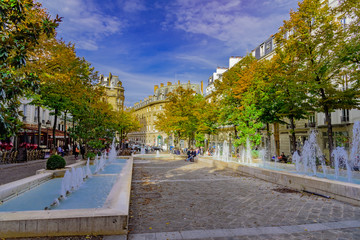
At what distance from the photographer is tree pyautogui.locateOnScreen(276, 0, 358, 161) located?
16.2m

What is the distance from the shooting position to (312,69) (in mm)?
16500

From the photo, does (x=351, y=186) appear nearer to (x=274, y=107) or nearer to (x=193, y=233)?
(x=193, y=233)

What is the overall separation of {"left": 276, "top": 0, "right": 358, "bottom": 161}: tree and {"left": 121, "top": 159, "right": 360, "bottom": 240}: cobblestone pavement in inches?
390

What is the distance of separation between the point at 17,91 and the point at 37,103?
2028 centimetres

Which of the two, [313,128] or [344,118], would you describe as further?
[313,128]

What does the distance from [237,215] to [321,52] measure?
15345 millimetres

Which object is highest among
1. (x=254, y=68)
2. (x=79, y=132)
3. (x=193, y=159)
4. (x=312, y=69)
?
(x=254, y=68)

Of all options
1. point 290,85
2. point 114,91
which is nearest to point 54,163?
point 290,85

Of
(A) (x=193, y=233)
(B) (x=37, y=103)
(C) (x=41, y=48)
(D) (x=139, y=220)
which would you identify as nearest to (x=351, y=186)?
(A) (x=193, y=233)

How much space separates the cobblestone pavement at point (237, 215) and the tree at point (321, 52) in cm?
991

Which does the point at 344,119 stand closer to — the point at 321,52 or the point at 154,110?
the point at 321,52

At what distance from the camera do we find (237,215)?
6410mm

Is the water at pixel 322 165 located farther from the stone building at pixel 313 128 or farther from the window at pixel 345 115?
the window at pixel 345 115

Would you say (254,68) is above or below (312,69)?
above
